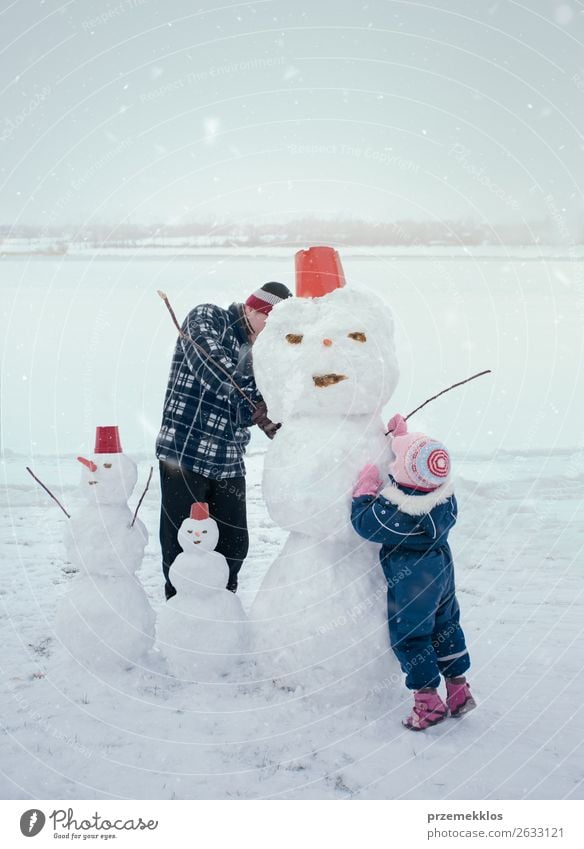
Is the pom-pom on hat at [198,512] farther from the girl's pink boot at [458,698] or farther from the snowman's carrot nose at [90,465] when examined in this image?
the girl's pink boot at [458,698]

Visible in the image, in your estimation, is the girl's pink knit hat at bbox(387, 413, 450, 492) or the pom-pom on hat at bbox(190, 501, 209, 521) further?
the pom-pom on hat at bbox(190, 501, 209, 521)

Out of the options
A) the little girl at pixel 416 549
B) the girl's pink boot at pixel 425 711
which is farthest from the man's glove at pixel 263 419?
the girl's pink boot at pixel 425 711

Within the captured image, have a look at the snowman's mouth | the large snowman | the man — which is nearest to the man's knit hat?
the man

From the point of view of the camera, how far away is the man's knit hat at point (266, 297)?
3842 millimetres

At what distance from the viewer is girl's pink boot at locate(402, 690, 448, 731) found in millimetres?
2830

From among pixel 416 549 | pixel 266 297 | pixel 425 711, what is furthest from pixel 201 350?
pixel 425 711

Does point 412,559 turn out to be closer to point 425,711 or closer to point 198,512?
point 425,711

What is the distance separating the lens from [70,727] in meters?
2.88

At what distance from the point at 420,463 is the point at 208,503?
1634mm

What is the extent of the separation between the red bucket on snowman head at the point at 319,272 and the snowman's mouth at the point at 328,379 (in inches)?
19.4

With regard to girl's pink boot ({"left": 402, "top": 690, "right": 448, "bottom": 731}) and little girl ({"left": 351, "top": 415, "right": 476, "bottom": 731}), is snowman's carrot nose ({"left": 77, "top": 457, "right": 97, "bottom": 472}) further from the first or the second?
girl's pink boot ({"left": 402, "top": 690, "right": 448, "bottom": 731})

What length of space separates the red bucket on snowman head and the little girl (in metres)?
0.92

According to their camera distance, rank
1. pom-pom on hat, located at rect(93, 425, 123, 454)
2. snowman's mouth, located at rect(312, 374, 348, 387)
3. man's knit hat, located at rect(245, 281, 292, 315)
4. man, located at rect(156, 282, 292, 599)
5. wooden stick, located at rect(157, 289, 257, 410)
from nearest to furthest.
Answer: snowman's mouth, located at rect(312, 374, 348, 387)
wooden stick, located at rect(157, 289, 257, 410)
pom-pom on hat, located at rect(93, 425, 123, 454)
man, located at rect(156, 282, 292, 599)
man's knit hat, located at rect(245, 281, 292, 315)
